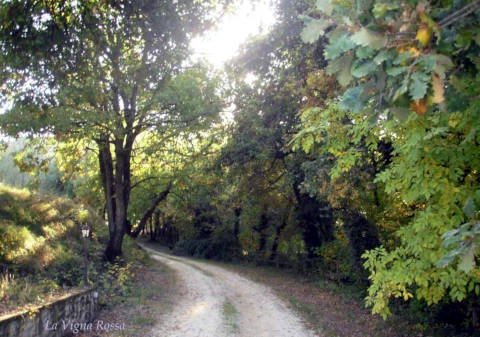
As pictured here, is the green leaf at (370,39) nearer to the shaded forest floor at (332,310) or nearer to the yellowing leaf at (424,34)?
the yellowing leaf at (424,34)

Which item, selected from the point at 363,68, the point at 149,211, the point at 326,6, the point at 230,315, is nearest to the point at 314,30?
the point at 326,6

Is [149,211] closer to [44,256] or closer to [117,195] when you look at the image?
[117,195]

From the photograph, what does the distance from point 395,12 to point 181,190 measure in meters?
18.8

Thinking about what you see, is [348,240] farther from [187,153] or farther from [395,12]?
[395,12]

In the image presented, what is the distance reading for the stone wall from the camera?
18.8 feet

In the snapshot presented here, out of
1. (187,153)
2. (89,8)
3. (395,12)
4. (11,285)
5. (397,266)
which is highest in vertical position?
(89,8)

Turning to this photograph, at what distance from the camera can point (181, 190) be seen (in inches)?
803

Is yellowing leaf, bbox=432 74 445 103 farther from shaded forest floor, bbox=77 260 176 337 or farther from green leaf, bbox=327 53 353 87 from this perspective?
shaded forest floor, bbox=77 260 176 337

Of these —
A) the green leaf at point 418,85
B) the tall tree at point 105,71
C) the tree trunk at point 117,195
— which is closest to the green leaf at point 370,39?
the green leaf at point 418,85

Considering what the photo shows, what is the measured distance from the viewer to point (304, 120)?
5.84m

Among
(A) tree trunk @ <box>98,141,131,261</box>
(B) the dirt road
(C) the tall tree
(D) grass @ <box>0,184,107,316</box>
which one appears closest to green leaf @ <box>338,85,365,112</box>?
(D) grass @ <box>0,184,107,316</box>

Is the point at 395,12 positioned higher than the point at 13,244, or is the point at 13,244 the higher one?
the point at 395,12

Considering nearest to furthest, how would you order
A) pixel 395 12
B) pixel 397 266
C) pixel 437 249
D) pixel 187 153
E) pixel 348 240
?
pixel 395 12, pixel 437 249, pixel 397 266, pixel 348 240, pixel 187 153

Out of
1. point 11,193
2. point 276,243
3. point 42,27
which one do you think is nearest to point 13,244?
point 11,193
